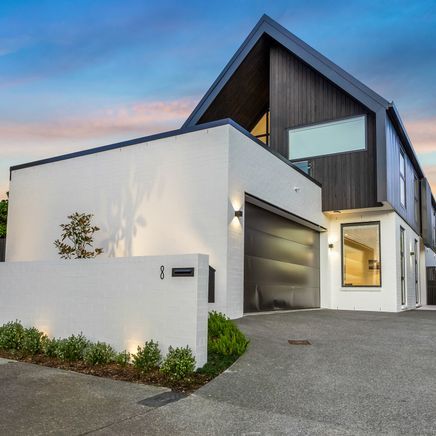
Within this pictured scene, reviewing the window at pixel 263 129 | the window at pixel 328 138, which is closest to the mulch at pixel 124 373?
the window at pixel 328 138

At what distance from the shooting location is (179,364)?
5.67 meters

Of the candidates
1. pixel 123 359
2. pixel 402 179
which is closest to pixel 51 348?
pixel 123 359

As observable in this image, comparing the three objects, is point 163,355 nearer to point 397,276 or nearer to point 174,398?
point 174,398

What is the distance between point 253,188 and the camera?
10.9m

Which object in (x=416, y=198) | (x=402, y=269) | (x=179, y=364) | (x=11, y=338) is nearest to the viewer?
(x=179, y=364)

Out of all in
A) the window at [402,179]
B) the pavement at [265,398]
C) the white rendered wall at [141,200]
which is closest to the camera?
the pavement at [265,398]

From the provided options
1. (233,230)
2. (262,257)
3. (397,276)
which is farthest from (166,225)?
(397,276)

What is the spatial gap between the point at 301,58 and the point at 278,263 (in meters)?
7.54

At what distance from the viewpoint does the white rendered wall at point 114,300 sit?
607cm

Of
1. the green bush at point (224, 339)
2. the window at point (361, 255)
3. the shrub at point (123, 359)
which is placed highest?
the window at point (361, 255)

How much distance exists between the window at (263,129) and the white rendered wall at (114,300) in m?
11.6

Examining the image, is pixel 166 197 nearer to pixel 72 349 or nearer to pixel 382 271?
pixel 72 349

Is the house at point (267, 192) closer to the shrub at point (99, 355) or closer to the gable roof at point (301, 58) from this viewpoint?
the gable roof at point (301, 58)

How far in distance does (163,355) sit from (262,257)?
5.85m
